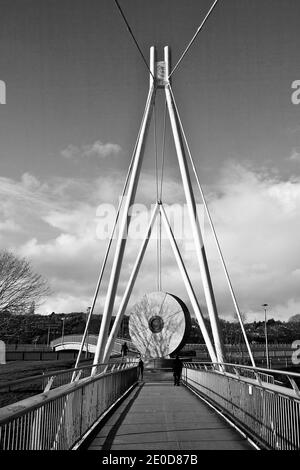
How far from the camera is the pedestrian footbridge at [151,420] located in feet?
20.8

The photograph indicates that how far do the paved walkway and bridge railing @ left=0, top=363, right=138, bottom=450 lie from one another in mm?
426

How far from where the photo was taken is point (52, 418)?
23.6 ft

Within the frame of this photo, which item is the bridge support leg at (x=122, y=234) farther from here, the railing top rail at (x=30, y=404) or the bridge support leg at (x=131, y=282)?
the railing top rail at (x=30, y=404)

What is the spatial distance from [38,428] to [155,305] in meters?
37.7

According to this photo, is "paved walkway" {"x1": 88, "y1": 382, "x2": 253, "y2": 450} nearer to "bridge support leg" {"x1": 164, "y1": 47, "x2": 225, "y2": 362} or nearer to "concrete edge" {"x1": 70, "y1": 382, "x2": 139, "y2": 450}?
"concrete edge" {"x1": 70, "y1": 382, "x2": 139, "y2": 450}

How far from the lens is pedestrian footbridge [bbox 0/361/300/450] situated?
250 inches

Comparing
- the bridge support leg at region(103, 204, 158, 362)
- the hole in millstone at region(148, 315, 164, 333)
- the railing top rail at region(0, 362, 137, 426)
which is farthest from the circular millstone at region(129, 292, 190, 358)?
the railing top rail at region(0, 362, 137, 426)


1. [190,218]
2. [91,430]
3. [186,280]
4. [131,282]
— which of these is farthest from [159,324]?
[91,430]

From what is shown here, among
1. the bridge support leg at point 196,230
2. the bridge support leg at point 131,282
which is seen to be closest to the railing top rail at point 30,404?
the bridge support leg at point 196,230

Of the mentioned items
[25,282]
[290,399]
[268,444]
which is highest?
[25,282]

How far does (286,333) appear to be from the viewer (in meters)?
182

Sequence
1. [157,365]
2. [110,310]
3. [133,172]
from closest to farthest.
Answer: [110,310], [133,172], [157,365]
